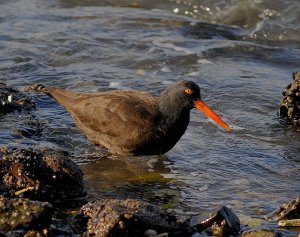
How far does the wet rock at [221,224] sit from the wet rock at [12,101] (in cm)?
293

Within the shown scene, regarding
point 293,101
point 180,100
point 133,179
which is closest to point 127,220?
point 133,179

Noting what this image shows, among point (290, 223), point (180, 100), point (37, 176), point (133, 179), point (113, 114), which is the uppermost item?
point (180, 100)

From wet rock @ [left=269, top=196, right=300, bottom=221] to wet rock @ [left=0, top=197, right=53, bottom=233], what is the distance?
155 centimetres

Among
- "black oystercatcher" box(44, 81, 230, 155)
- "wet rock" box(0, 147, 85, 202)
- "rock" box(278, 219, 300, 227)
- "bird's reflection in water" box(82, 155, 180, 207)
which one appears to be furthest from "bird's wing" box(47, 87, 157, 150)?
"rock" box(278, 219, 300, 227)

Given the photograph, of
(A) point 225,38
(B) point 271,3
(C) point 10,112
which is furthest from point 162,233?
(B) point 271,3

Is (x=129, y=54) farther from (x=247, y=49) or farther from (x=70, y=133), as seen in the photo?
(x=70, y=133)

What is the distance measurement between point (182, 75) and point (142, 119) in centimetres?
251

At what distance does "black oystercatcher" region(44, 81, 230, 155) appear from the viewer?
20.4ft

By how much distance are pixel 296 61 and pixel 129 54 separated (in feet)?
6.99

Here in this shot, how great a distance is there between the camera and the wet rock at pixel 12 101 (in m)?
6.98

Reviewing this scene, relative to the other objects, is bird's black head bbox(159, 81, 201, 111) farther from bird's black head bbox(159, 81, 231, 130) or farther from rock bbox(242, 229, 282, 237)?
rock bbox(242, 229, 282, 237)

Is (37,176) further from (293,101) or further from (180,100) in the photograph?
(293,101)

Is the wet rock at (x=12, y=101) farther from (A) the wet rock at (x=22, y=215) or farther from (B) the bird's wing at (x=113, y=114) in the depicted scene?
(A) the wet rock at (x=22, y=215)

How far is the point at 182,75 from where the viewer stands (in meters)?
8.67
